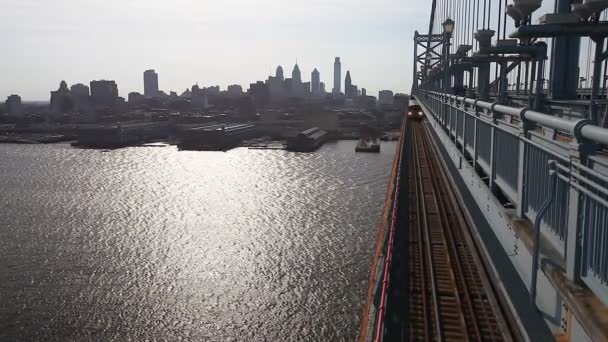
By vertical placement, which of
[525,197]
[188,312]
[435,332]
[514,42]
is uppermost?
[514,42]

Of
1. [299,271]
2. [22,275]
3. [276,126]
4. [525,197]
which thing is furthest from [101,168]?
[525,197]

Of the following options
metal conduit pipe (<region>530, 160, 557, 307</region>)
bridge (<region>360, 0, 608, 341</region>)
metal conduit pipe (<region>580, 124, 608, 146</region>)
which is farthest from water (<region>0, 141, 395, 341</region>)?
metal conduit pipe (<region>580, 124, 608, 146</region>)

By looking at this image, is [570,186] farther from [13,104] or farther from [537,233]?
[13,104]

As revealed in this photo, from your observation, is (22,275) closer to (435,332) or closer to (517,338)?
(435,332)

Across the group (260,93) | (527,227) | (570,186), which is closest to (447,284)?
(527,227)

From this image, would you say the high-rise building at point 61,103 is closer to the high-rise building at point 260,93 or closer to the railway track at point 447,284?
the high-rise building at point 260,93
